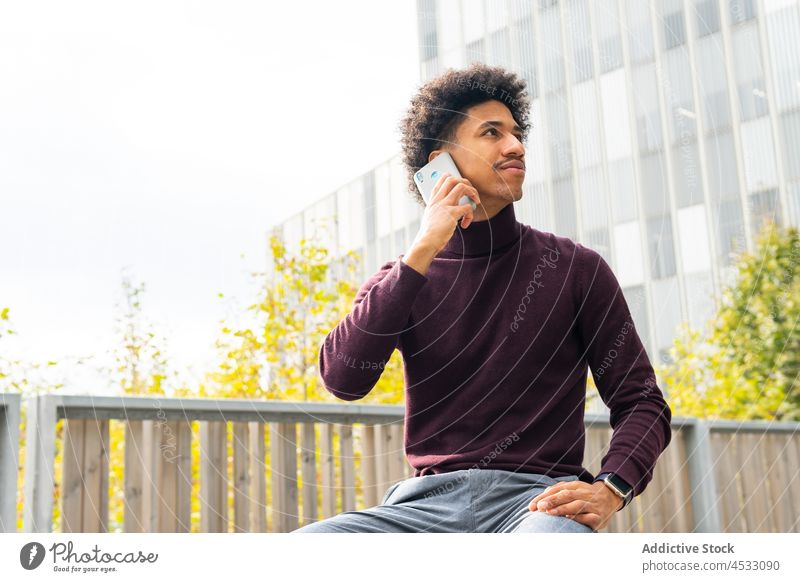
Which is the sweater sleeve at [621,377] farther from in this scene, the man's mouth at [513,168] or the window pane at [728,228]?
the window pane at [728,228]

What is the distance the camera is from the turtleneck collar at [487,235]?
1257 mm

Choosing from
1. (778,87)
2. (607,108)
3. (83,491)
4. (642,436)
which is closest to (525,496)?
(642,436)

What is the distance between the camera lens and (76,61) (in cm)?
149

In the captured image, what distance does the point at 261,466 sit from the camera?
190 cm

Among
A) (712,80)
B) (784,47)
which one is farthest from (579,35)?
(784,47)

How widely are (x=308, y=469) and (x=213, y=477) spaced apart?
0.80 feet

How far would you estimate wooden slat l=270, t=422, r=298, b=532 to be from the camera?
1.88 meters

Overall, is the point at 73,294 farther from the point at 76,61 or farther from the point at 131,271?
the point at 76,61

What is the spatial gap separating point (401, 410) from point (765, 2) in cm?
131

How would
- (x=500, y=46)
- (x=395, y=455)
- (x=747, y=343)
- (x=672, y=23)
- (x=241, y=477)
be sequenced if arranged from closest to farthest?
(x=500, y=46) → (x=241, y=477) → (x=672, y=23) → (x=395, y=455) → (x=747, y=343)

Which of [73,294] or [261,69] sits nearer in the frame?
[73,294]

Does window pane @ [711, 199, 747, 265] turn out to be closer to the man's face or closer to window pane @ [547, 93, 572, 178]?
window pane @ [547, 93, 572, 178]

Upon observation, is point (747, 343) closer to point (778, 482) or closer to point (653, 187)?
point (778, 482)
